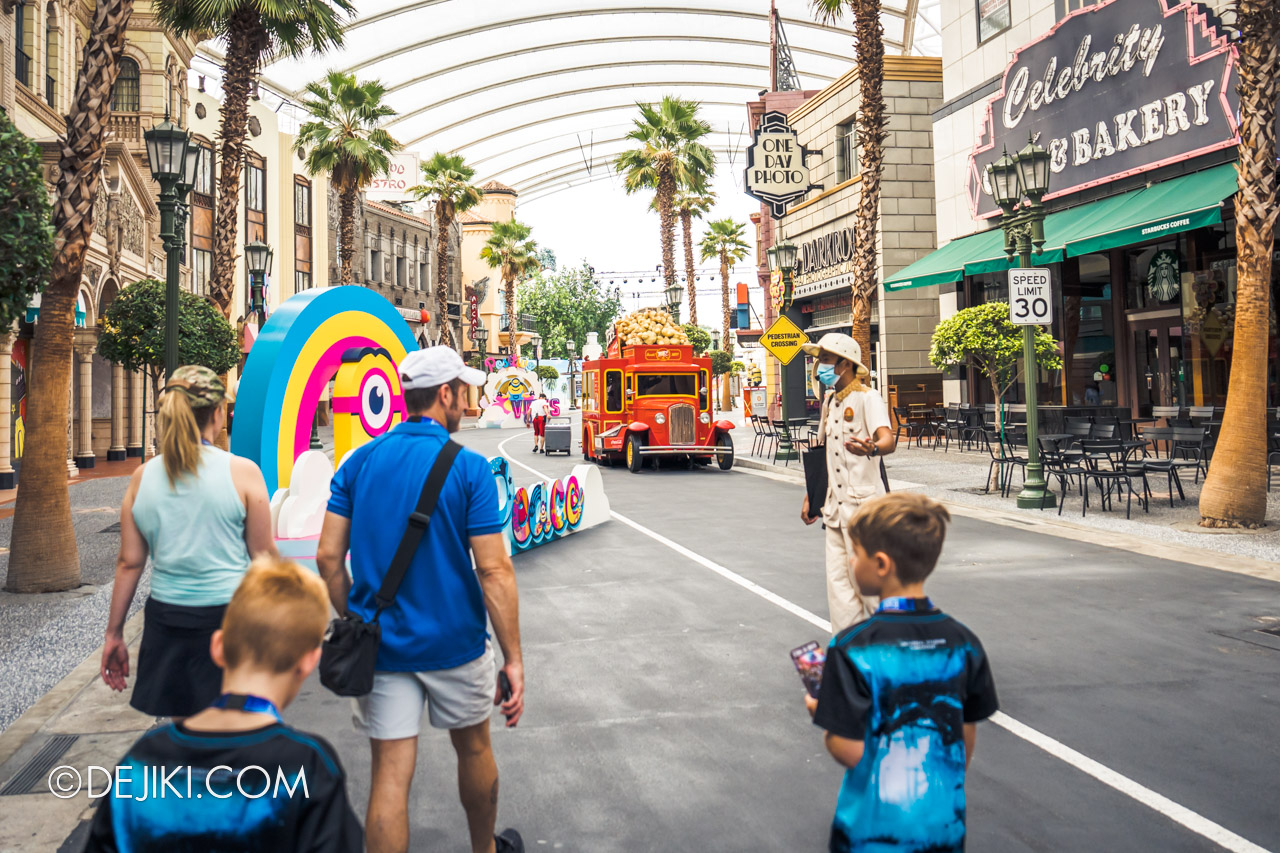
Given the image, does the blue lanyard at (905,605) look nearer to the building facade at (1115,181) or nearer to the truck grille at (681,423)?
the building facade at (1115,181)

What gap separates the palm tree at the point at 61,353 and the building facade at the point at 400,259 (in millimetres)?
43573

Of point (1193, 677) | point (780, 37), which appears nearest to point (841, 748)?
point (1193, 677)

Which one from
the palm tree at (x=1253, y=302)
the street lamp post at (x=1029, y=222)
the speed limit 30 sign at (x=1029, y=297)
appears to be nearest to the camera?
the palm tree at (x=1253, y=302)

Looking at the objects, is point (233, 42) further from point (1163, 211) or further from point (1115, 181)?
point (1115, 181)

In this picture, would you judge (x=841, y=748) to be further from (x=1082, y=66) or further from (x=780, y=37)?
(x=780, y=37)

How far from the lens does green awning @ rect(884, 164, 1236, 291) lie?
616 inches

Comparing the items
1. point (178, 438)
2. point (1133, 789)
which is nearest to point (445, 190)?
point (178, 438)

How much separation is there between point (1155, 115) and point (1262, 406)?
929 cm

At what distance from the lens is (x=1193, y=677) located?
5.80m

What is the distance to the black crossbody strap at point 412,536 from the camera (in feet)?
10.2

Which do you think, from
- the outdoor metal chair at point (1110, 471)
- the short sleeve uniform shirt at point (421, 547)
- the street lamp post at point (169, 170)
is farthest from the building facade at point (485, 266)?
the short sleeve uniform shirt at point (421, 547)

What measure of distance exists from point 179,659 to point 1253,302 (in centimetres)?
1164

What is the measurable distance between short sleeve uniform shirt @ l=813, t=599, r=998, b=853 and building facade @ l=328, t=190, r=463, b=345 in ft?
169

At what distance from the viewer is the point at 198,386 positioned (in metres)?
3.77
